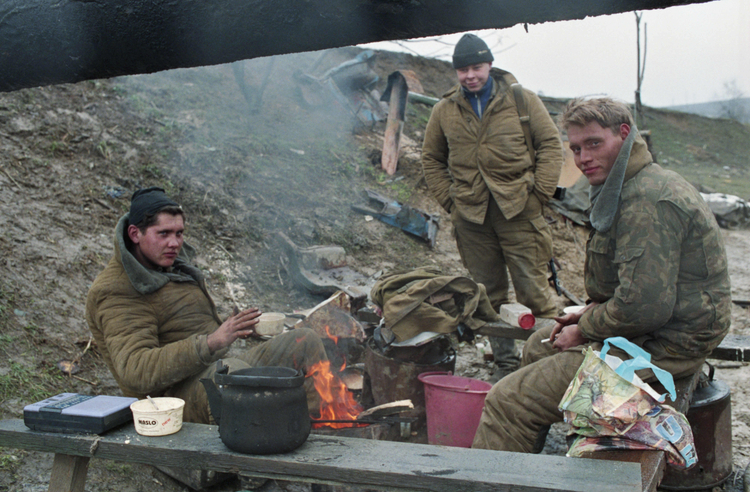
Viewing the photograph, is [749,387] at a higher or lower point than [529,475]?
lower

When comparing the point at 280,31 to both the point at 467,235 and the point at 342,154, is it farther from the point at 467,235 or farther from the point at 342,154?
the point at 342,154

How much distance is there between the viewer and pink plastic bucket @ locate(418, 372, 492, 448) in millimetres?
3488

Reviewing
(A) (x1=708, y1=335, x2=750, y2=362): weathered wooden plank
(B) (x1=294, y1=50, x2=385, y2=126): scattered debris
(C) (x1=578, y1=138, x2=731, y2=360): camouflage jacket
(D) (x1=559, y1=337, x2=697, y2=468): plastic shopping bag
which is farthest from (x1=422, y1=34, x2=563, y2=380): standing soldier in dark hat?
(B) (x1=294, y1=50, x2=385, y2=126): scattered debris

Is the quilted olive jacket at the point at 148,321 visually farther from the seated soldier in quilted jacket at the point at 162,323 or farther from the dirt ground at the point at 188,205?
the dirt ground at the point at 188,205

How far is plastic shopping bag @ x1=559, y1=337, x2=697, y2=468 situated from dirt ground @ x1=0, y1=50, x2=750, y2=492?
4.82ft

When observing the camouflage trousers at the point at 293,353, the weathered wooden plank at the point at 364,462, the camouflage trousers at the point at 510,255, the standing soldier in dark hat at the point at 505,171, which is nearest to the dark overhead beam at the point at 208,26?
the weathered wooden plank at the point at 364,462

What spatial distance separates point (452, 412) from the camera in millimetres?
3531

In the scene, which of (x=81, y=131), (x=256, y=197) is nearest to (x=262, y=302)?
(x=256, y=197)

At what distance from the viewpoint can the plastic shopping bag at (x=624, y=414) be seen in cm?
227

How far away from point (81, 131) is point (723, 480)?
6978 mm

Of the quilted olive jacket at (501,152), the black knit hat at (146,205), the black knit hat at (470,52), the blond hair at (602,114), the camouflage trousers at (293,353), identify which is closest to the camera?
the blond hair at (602,114)

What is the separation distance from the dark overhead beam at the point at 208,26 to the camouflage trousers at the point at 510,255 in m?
3.61

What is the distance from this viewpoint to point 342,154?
9.44 metres

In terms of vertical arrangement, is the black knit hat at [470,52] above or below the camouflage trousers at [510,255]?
above
